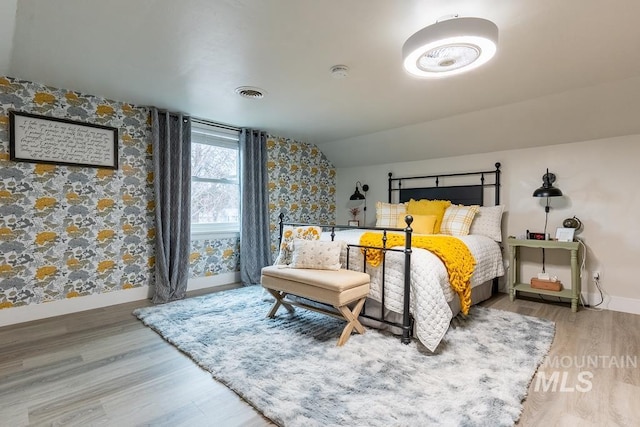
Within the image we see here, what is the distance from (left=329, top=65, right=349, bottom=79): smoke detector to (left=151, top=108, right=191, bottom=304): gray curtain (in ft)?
6.61

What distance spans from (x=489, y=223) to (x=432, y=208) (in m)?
0.66

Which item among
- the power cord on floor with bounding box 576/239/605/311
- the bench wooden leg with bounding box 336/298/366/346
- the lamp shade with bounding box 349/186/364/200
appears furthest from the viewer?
the lamp shade with bounding box 349/186/364/200

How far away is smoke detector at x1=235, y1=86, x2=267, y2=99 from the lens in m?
2.88

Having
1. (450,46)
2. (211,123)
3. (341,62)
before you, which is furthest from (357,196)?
(450,46)

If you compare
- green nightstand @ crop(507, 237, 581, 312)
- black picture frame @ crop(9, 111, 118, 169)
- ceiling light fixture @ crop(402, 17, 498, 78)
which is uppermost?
ceiling light fixture @ crop(402, 17, 498, 78)

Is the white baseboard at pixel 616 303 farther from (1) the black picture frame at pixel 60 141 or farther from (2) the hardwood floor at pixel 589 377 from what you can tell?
(1) the black picture frame at pixel 60 141

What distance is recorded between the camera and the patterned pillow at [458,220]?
366 centimetres

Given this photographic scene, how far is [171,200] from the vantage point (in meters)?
3.60

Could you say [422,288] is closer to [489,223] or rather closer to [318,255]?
[318,255]

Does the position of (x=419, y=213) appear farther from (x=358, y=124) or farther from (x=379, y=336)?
(x=379, y=336)

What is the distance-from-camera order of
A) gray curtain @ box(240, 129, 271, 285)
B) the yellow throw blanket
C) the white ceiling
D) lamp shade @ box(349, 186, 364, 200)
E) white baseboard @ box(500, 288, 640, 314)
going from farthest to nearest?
lamp shade @ box(349, 186, 364, 200) → gray curtain @ box(240, 129, 271, 285) → white baseboard @ box(500, 288, 640, 314) → the yellow throw blanket → the white ceiling

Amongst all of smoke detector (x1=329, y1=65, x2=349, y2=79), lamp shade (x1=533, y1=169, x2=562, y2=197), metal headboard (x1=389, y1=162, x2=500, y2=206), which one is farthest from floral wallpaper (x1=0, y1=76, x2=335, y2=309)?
lamp shade (x1=533, y1=169, x2=562, y2=197)

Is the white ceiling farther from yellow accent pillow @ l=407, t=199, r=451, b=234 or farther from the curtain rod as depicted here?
yellow accent pillow @ l=407, t=199, r=451, b=234

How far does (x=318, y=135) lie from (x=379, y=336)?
120 inches
